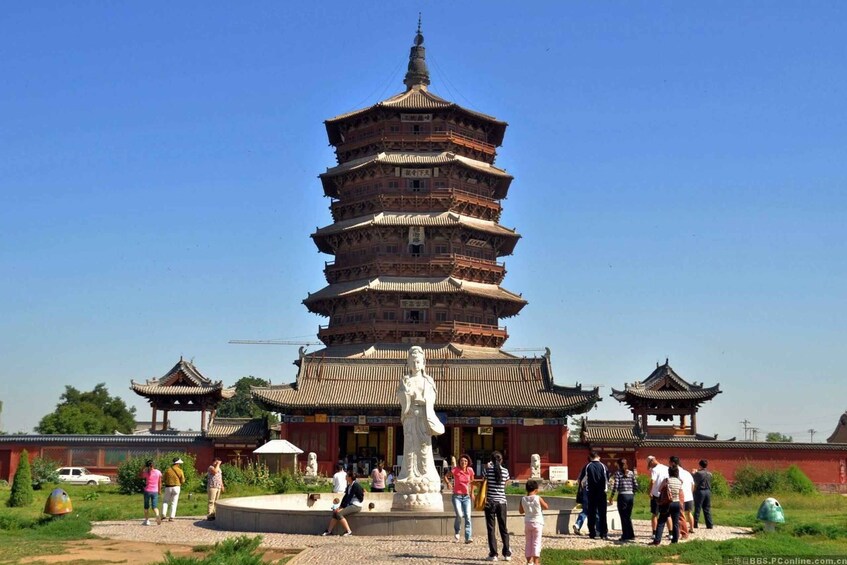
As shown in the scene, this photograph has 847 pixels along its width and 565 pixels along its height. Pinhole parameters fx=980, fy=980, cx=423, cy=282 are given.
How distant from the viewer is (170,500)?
885 inches

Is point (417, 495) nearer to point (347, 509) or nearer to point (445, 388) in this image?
point (347, 509)

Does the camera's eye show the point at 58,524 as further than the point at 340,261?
No

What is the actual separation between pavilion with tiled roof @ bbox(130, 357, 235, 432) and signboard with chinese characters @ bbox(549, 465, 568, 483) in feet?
51.3

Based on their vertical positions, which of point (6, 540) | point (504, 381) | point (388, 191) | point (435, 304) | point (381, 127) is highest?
point (381, 127)

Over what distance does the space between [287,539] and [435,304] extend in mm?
29423

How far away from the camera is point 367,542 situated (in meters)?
17.7

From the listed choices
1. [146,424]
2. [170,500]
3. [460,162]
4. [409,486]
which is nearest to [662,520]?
[409,486]

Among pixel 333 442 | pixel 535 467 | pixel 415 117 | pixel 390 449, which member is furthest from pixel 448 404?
pixel 415 117

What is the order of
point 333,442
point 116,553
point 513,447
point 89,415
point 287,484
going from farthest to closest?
point 89,415 < point 333,442 < point 513,447 < point 287,484 < point 116,553

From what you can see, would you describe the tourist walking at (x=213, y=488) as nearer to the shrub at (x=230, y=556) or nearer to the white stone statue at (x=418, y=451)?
the white stone statue at (x=418, y=451)

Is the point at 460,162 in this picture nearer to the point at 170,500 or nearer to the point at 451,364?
the point at 451,364

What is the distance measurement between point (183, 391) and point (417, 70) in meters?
22.9

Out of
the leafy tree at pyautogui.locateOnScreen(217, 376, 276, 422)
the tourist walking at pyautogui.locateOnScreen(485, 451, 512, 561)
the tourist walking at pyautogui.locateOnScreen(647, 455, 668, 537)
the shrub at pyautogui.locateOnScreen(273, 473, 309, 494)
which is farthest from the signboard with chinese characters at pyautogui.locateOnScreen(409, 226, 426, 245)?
the leafy tree at pyautogui.locateOnScreen(217, 376, 276, 422)

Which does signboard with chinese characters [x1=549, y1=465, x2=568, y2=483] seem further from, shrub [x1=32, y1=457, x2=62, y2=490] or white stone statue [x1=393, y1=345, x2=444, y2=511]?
shrub [x1=32, y1=457, x2=62, y2=490]
